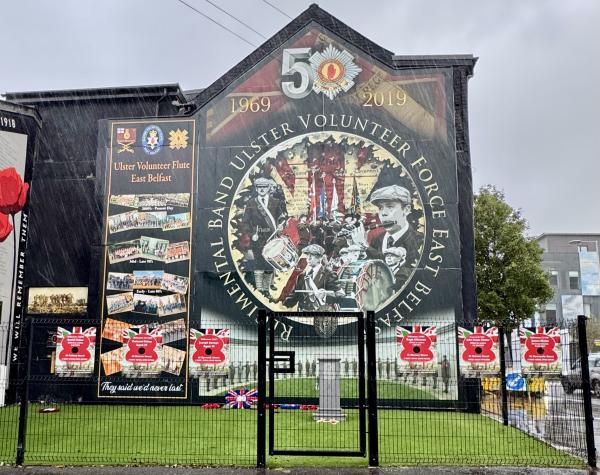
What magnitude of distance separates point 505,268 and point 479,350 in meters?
17.1

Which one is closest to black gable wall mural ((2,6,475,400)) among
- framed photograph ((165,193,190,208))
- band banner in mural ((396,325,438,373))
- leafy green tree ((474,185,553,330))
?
framed photograph ((165,193,190,208))

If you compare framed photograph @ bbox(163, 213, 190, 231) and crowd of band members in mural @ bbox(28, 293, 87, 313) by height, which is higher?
framed photograph @ bbox(163, 213, 190, 231)

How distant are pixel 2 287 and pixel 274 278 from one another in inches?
279

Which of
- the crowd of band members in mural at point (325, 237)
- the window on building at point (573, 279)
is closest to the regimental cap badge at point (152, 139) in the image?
the crowd of band members in mural at point (325, 237)

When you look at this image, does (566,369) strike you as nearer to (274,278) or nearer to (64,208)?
(274,278)

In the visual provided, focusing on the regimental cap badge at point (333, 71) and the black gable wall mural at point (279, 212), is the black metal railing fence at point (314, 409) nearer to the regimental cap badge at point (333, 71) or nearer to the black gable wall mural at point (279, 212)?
the black gable wall mural at point (279, 212)

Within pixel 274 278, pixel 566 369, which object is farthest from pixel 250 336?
pixel 566 369

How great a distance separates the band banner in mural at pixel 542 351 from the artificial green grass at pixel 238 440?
4.40 feet

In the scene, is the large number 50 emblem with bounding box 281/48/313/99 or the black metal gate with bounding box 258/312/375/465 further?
the large number 50 emblem with bounding box 281/48/313/99

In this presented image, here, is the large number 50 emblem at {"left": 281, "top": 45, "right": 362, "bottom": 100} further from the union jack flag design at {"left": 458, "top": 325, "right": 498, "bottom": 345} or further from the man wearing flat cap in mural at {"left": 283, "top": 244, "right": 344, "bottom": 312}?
the union jack flag design at {"left": 458, "top": 325, "right": 498, "bottom": 345}

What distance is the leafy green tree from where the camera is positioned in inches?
1006

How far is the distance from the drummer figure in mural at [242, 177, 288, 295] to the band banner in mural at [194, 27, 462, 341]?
0.03m

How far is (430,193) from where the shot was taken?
51.1ft

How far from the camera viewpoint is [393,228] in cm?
1542
